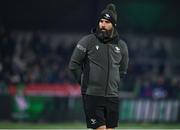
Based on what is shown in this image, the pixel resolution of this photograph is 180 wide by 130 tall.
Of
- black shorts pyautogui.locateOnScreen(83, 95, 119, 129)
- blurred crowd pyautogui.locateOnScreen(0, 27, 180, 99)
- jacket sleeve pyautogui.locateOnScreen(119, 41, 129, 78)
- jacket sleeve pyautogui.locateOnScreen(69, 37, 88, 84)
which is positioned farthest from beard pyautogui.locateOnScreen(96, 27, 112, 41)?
blurred crowd pyautogui.locateOnScreen(0, 27, 180, 99)

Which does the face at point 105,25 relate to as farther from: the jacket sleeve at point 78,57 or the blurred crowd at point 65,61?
the blurred crowd at point 65,61

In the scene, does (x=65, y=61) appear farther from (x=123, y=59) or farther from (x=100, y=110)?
(x=100, y=110)

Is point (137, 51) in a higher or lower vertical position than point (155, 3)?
lower

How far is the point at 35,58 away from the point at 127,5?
11.7 feet

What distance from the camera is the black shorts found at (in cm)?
838

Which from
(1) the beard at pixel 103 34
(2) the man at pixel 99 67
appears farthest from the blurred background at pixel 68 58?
(1) the beard at pixel 103 34

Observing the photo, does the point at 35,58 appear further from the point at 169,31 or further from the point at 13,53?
the point at 169,31

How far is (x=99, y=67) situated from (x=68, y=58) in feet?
44.8

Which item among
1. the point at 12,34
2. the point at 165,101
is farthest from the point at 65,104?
the point at 12,34

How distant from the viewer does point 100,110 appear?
8.45 m

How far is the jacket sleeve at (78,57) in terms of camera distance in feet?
27.4

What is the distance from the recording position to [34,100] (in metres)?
18.1

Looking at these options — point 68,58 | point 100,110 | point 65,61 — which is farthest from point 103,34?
point 68,58

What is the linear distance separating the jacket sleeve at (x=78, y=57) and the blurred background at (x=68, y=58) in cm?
945
